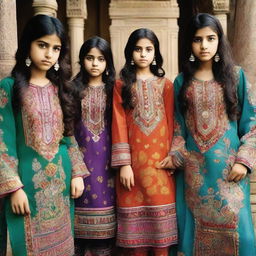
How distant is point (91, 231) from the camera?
2.46 meters

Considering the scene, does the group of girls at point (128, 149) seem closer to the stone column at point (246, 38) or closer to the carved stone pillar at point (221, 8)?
the stone column at point (246, 38)

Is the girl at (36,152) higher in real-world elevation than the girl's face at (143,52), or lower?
lower

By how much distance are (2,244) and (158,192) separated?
95 cm

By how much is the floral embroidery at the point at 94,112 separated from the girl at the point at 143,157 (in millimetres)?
96

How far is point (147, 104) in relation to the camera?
2479 mm

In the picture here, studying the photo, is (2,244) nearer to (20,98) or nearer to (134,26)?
(20,98)

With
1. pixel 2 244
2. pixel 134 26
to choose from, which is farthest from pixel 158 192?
pixel 134 26

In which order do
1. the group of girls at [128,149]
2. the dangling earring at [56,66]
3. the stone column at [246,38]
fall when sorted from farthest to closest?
the stone column at [246,38] < the dangling earring at [56,66] < the group of girls at [128,149]

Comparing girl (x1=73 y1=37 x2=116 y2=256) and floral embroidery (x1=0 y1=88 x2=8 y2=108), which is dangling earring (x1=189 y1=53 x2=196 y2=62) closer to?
girl (x1=73 y1=37 x2=116 y2=256)

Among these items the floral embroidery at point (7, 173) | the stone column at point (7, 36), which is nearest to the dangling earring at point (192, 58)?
the floral embroidery at point (7, 173)

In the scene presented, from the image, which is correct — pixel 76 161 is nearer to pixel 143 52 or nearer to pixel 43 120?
pixel 43 120

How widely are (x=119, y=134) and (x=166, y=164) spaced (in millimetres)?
349

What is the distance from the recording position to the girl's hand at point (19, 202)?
2035 mm

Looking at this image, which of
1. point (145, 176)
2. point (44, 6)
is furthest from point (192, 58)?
point (44, 6)
